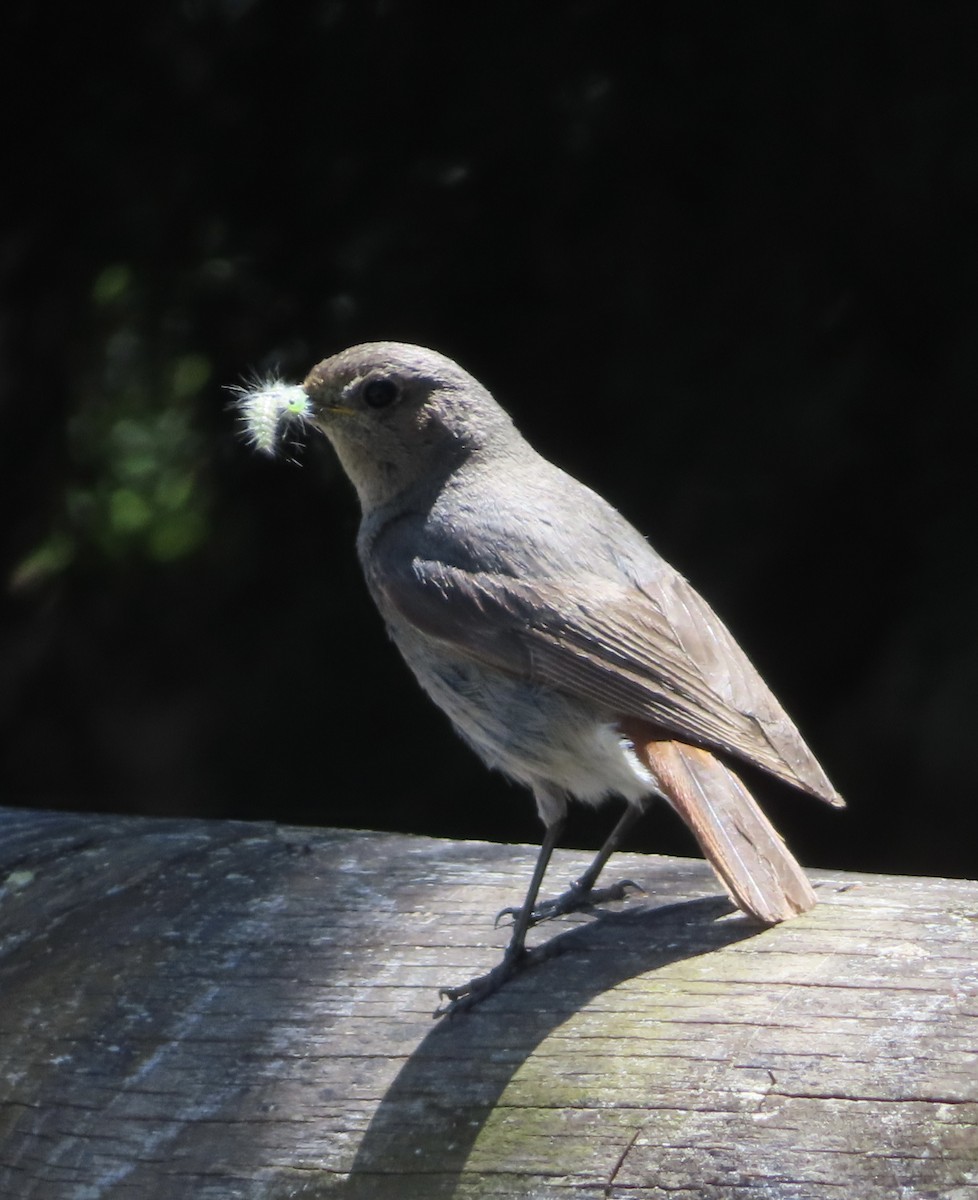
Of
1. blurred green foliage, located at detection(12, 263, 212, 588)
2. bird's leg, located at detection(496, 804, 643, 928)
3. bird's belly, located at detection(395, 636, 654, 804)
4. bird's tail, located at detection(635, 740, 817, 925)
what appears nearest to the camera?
bird's tail, located at detection(635, 740, 817, 925)

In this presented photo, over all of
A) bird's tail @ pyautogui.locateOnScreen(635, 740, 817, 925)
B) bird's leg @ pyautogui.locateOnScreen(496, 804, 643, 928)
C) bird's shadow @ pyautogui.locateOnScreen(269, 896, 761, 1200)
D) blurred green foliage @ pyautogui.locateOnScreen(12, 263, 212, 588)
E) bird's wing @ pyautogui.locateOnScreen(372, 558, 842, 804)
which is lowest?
bird's leg @ pyautogui.locateOnScreen(496, 804, 643, 928)

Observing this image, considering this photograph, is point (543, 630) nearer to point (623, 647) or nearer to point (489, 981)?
point (623, 647)

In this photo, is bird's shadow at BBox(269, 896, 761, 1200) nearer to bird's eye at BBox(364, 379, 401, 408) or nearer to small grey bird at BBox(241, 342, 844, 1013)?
small grey bird at BBox(241, 342, 844, 1013)

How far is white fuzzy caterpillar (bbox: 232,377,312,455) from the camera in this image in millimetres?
3584

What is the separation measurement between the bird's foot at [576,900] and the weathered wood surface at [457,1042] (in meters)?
0.04

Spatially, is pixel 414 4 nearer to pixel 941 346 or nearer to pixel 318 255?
pixel 318 255

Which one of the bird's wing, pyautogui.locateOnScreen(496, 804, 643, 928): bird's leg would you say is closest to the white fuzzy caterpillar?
the bird's wing

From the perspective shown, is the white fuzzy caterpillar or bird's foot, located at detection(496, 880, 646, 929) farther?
the white fuzzy caterpillar

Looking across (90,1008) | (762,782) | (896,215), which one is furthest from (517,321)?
(90,1008)

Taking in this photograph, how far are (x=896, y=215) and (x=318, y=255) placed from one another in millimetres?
1544

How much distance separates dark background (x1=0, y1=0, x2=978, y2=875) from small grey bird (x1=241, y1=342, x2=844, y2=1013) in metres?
0.95

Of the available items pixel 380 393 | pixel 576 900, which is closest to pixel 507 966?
pixel 576 900

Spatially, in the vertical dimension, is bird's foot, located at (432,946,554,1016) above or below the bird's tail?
below

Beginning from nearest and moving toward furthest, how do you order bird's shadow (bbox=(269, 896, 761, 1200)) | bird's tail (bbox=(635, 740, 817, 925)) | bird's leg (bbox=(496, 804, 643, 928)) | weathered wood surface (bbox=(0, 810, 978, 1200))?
weathered wood surface (bbox=(0, 810, 978, 1200)), bird's shadow (bbox=(269, 896, 761, 1200)), bird's tail (bbox=(635, 740, 817, 925)), bird's leg (bbox=(496, 804, 643, 928))
